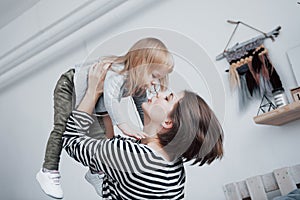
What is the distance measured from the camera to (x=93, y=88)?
1.48m

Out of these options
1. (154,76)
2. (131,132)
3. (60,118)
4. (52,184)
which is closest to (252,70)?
(154,76)

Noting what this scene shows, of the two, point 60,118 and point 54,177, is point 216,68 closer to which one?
point 60,118

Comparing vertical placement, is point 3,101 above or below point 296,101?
above

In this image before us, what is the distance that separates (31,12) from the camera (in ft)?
6.95

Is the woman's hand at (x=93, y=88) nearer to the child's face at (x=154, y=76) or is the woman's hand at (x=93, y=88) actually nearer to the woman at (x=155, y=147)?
the woman at (x=155, y=147)

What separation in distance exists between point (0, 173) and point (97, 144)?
3.30 ft

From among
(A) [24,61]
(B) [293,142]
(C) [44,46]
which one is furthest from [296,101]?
(A) [24,61]

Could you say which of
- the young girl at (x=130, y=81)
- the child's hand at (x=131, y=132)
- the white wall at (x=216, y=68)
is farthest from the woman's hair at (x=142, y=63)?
the white wall at (x=216, y=68)

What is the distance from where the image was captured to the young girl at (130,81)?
1396 mm

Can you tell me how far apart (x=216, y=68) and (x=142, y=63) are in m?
0.31

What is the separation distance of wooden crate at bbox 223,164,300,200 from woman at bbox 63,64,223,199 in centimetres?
15

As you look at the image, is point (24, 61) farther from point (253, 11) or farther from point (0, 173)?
point (253, 11)

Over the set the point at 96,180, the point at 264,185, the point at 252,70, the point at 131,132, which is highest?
the point at 252,70

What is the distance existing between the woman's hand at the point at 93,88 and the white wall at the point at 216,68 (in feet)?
1.24
